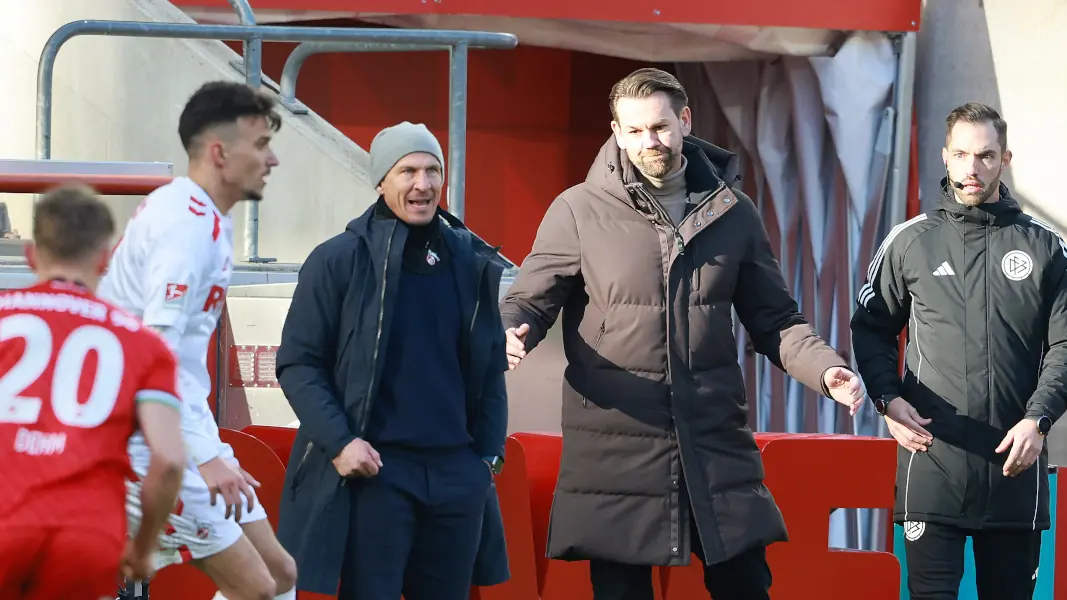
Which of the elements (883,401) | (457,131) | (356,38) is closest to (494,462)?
(883,401)

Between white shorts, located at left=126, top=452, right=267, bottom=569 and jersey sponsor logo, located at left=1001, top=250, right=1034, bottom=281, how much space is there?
2289 millimetres

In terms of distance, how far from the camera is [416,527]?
3721 mm

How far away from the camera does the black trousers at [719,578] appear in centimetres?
389

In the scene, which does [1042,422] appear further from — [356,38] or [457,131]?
[356,38]

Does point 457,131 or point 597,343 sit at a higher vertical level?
point 457,131

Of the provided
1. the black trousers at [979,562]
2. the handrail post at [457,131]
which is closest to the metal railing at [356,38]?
the handrail post at [457,131]

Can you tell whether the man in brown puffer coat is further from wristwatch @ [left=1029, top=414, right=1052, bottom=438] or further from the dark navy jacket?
wristwatch @ [left=1029, top=414, right=1052, bottom=438]

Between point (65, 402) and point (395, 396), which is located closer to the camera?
point (65, 402)

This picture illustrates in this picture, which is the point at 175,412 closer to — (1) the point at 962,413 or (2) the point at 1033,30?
(1) the point at 962,413

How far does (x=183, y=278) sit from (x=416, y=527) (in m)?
0.88

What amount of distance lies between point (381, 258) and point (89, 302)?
95 cm

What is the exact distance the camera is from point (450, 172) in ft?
18.1

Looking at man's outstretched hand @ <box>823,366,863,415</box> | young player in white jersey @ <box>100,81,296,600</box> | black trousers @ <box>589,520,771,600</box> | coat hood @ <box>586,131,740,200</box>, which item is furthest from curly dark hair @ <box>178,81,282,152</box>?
man's outstretched hand @ <box>823,366,863,415</box>

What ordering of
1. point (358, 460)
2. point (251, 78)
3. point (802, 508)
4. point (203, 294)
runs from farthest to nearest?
point (251, 78) < point (802, 508) < point (358, 460) < point (203, 294)
